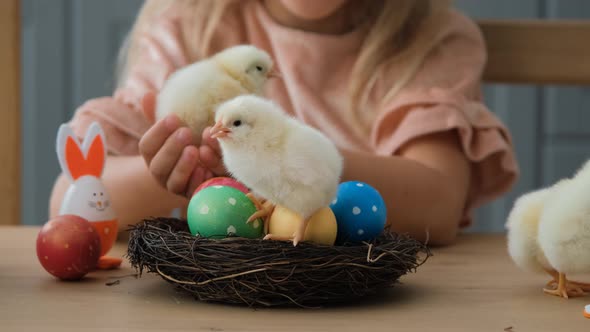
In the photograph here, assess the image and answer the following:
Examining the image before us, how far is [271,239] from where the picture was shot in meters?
0.59

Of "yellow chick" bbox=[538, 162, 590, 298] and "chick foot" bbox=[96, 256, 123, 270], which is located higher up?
"yellow chick" bbox=[538, 162, 590, 298]

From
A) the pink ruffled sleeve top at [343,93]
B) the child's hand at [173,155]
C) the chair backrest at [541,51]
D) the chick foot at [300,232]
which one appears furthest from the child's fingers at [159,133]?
the chair backrest at [541,51]

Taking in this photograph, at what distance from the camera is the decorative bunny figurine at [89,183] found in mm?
769

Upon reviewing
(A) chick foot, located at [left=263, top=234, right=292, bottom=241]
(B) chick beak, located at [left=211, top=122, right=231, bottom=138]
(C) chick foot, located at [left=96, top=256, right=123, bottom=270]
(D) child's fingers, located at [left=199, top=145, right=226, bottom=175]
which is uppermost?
(B) chick beak, located at [left=211, top=122, right=231, bottom=138]

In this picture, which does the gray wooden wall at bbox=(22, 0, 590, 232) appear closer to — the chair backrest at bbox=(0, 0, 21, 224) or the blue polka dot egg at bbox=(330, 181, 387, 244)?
the chair backrest at bbox=(0, 0, 21, 224)

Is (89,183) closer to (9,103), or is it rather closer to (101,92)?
(9,103)

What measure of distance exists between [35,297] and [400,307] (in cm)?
30

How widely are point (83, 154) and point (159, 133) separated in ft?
0.31

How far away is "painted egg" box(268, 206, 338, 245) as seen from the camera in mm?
615

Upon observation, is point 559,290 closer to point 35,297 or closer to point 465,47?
point 35,297

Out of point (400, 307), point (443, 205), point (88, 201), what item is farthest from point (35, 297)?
point (443, 205)

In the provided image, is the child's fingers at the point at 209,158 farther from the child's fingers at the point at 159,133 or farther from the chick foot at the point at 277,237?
the chick foot at the point at 277,237

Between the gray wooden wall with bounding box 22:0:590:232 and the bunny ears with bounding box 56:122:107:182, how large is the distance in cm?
162

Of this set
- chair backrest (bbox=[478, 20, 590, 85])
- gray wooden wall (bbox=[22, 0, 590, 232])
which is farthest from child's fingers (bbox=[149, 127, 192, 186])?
gray wooden wall (bbox=[22, 0, 590, 232])
